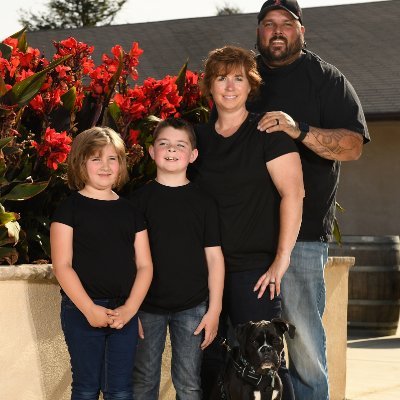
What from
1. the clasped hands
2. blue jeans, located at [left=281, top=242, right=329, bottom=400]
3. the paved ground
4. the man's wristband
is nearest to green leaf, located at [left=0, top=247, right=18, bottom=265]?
the clasped hands

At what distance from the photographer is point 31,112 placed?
5797mm

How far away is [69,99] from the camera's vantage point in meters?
5.71

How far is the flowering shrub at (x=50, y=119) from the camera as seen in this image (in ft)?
17.3

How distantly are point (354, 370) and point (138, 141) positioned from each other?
11.3 ft

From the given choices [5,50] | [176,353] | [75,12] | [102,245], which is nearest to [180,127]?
[102,245]

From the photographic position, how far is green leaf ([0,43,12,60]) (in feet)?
19.1

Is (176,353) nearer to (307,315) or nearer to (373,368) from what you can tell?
(307,315)

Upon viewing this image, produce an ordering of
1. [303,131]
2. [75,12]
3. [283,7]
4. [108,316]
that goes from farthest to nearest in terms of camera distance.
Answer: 1. [75,12]
2. [283,7]
3. [303,131]
4. [108,316]

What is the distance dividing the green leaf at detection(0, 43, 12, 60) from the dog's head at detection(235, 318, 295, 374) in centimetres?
225

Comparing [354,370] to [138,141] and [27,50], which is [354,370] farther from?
[27,50]

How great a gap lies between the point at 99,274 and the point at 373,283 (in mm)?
6911

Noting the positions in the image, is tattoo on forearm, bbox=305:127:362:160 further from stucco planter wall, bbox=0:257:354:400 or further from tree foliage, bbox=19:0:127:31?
tree foliage, bbox=19:0:127:31

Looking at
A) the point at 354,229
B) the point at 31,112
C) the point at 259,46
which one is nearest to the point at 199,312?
the point at 259,46

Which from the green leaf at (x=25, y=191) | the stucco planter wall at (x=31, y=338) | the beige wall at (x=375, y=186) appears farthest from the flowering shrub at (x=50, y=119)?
the beige wall at (x=375, y=186)
